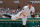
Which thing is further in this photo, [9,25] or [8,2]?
[8,2]

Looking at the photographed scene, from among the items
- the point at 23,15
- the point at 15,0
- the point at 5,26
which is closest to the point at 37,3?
the point at 15,0

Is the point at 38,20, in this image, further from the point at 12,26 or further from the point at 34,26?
the point at 12,26

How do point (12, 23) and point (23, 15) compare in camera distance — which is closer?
point (23, 15)

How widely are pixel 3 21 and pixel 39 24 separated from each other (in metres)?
1.68

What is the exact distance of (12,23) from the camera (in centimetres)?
446

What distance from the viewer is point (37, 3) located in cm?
873

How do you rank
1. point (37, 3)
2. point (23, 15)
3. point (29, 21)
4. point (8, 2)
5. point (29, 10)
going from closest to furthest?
point (29, 10) < point (23, 15) < point (29, 21) < point (37, 3) < point (8, 2)

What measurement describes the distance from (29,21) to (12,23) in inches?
31.1

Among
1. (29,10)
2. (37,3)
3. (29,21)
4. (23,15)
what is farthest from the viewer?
(37,3)

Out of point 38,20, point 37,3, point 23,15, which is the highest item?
point 37,3

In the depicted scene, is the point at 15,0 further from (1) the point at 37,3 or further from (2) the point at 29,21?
(2) the point at 29,21

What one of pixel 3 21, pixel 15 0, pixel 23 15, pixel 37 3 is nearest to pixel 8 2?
pixel 15 0

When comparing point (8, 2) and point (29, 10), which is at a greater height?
point (8, 2)

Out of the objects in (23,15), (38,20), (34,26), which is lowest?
(34,26)
